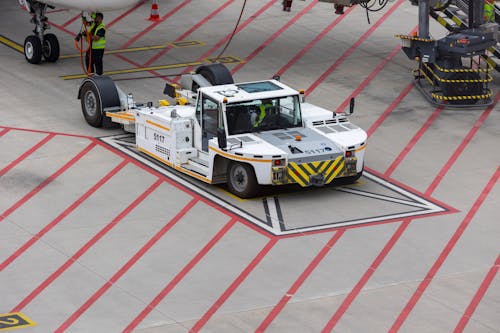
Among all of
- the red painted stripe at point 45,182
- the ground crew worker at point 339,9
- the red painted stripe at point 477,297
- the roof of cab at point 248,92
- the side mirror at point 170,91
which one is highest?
the roof of cab at point 248,92

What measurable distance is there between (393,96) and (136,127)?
8309mm

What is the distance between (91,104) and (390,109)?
7596mm

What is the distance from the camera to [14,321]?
19016 millimetres

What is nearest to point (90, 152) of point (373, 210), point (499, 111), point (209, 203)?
point (209, 203)

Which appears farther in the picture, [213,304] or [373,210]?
[373,210]

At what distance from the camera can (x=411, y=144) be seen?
28.5 meters

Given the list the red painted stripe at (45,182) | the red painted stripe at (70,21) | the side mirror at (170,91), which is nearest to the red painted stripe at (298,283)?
the red painted stripe at (45,182)

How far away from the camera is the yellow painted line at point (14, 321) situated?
1881 centimetres

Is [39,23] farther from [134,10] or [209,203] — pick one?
[209,203]

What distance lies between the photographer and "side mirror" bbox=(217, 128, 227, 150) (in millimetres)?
24025

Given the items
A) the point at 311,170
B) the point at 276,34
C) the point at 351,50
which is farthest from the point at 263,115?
the point at 276,34

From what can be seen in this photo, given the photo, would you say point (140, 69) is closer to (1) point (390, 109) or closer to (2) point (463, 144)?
(1) point (390, 109)

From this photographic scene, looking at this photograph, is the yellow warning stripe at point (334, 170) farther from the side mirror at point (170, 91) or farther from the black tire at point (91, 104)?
the black tire at point (91, 104)

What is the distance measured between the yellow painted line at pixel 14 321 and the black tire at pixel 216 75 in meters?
11.9
